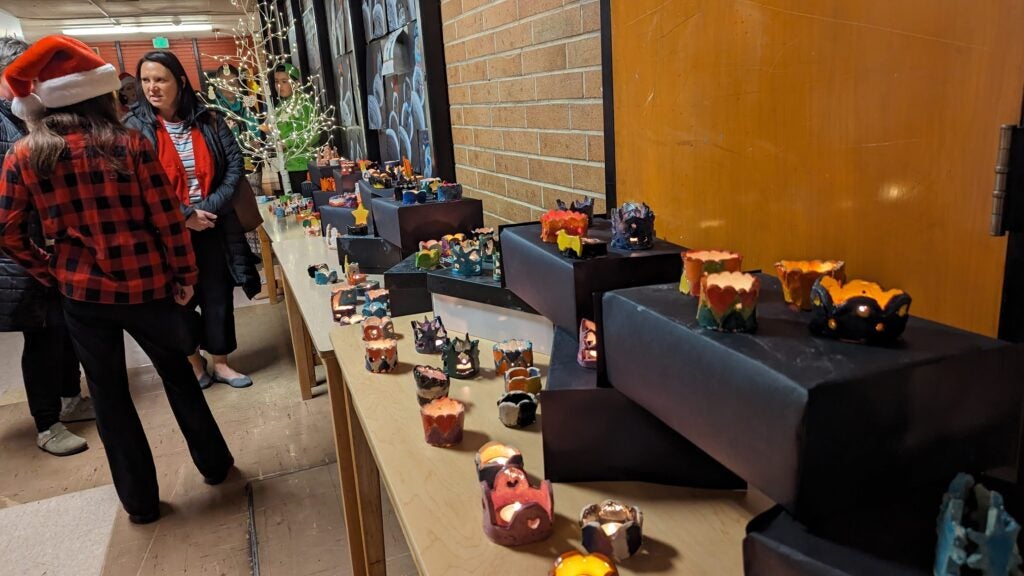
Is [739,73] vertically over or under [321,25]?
under

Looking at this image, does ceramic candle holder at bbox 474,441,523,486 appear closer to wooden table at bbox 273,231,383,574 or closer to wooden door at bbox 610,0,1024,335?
wooden door at bbox 610,0,1024,335

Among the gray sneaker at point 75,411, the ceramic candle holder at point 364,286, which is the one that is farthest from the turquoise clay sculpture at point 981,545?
the gray sneaker at point 75,411

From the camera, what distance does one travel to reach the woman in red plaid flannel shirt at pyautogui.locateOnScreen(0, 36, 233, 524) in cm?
172

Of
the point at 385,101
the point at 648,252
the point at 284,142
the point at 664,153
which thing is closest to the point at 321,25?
the point at 284,142

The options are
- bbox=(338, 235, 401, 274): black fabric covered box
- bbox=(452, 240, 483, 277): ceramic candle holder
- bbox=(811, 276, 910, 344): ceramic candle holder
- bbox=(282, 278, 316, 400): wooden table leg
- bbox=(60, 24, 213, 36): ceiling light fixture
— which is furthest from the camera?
bbox=(60, 24, 213, 36): ceiling light fixture

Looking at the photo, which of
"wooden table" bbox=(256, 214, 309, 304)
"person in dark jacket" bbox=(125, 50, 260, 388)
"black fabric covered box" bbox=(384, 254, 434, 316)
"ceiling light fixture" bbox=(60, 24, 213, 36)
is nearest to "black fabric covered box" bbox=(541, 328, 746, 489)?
"black fabric covered box" bbox=(384, 254, 434, 316)

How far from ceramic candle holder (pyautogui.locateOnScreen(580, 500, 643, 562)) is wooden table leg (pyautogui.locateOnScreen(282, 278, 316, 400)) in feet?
7.69

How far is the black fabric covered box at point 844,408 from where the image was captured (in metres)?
0.57

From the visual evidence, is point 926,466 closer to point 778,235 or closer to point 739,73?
point 778,235

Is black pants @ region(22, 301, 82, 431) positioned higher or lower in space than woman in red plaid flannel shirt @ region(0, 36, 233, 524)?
lower

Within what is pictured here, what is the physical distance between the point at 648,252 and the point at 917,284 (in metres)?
0.36

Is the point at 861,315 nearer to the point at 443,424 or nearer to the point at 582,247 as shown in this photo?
the point at 582,247

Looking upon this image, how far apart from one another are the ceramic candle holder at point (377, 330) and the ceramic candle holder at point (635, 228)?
0.66 m

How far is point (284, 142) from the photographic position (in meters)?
4.25
